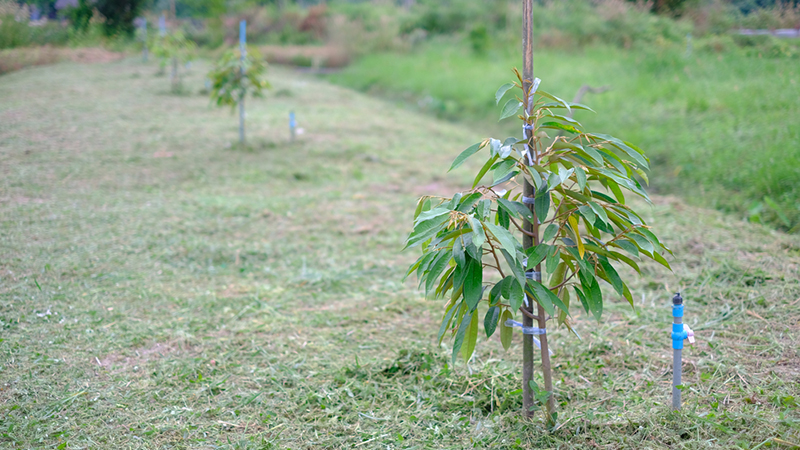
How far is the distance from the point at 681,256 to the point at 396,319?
6.48 feet

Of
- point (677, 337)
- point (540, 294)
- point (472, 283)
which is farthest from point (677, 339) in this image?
point (472, 283)

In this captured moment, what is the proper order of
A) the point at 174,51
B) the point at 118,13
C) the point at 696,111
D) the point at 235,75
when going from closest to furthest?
the point at 696,111, the point at 235,75, the point at 174,51, the point at 118,13

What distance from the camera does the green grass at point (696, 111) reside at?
179 inches

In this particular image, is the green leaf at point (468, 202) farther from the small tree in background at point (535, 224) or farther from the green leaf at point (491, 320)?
the green leaf at point (491, 320)

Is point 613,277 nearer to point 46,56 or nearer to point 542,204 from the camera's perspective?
point 542,204

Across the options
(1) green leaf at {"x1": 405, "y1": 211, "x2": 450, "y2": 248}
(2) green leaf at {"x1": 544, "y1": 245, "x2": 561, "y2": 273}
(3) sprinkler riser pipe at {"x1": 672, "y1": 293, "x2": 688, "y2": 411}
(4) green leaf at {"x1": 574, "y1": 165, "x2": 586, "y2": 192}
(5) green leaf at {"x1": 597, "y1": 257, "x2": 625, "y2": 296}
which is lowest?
(3) sprinkler riser pipe at {"x1": 672, "y1": 293, "x2": 688, "y2": 411}

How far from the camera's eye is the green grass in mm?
4539

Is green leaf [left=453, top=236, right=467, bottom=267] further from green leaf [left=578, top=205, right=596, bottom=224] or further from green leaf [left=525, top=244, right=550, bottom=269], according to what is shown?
green leaf [left=578, top=205, right=596, bottom=224]

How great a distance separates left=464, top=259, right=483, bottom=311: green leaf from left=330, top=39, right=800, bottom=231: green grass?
3434mm

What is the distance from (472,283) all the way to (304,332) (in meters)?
1.47

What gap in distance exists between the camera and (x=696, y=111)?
6.14m

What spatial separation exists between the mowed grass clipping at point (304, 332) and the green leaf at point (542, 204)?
767mm

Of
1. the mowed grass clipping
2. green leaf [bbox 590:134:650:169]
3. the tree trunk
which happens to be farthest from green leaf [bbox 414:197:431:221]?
the mowed grass clipping

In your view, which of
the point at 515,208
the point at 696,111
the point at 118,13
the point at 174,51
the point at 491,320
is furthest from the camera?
the point at 118,13
